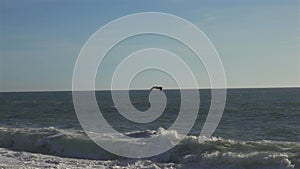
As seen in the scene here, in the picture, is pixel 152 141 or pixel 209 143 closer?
pixel 209 143

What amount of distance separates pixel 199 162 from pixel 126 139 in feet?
18.5

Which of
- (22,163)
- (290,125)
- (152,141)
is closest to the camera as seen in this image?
(22,163)

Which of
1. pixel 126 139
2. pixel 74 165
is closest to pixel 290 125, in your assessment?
pixel 126 139

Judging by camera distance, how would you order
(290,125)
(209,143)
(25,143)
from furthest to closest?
(290,125)
(25,143)
(209,143)

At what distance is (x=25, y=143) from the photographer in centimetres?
2528

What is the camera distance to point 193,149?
2031 cm

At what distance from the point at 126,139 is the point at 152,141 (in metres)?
1.78

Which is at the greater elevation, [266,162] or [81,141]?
[81,141]

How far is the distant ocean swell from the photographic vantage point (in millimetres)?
17688

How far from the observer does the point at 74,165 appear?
1816cm

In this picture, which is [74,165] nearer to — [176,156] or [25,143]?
[176,156]

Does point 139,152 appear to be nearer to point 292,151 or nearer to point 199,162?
point 199,162

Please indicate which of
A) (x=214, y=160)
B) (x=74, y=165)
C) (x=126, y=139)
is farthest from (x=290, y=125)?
(x=74, y=165)

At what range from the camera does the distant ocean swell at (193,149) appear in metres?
17.7
